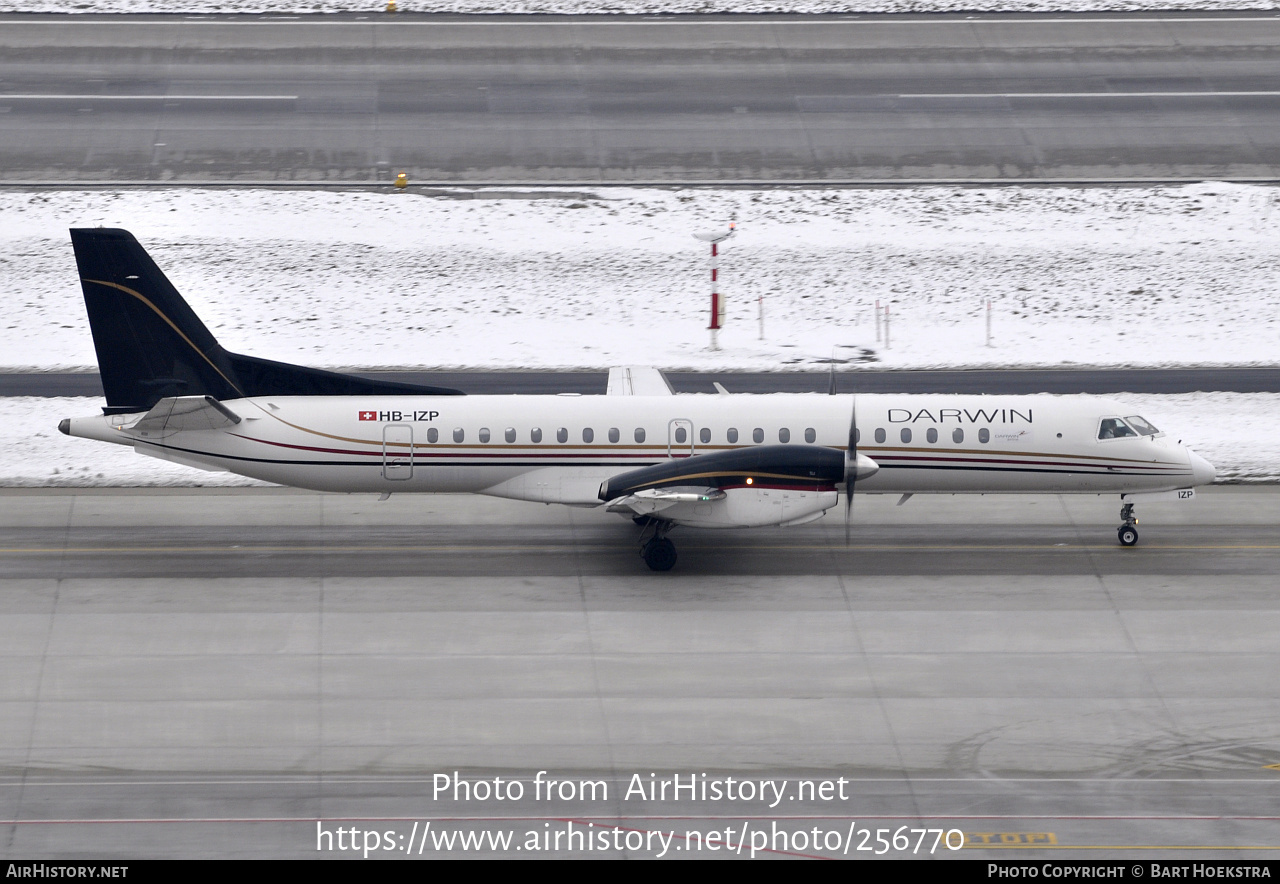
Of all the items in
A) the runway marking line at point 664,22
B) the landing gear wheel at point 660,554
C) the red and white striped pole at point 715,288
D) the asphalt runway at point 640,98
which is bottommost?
the landing gear wheel at point 660,554

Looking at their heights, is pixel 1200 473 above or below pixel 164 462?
above

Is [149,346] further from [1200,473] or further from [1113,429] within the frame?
[1200,473]

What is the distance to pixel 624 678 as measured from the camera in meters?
23.6

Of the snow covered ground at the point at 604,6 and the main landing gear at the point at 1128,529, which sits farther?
the snow covered ground at the point at 604,6

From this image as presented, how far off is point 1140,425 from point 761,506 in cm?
800

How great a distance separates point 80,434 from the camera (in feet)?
91.2

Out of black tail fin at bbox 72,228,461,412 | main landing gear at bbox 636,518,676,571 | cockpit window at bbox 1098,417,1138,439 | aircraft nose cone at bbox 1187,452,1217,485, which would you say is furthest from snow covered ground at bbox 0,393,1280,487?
main landing gear at bbox 636,518,676,571

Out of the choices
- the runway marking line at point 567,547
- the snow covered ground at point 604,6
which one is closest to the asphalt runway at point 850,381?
the runway marking line at point 567,547

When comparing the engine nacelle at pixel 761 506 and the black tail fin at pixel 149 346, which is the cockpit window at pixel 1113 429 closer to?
the engine nacelle at pixel 761 506

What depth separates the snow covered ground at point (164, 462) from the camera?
107ft

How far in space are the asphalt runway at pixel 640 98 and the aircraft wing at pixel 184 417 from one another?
68.8ft

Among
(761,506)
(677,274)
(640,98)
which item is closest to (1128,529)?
(761,506)
